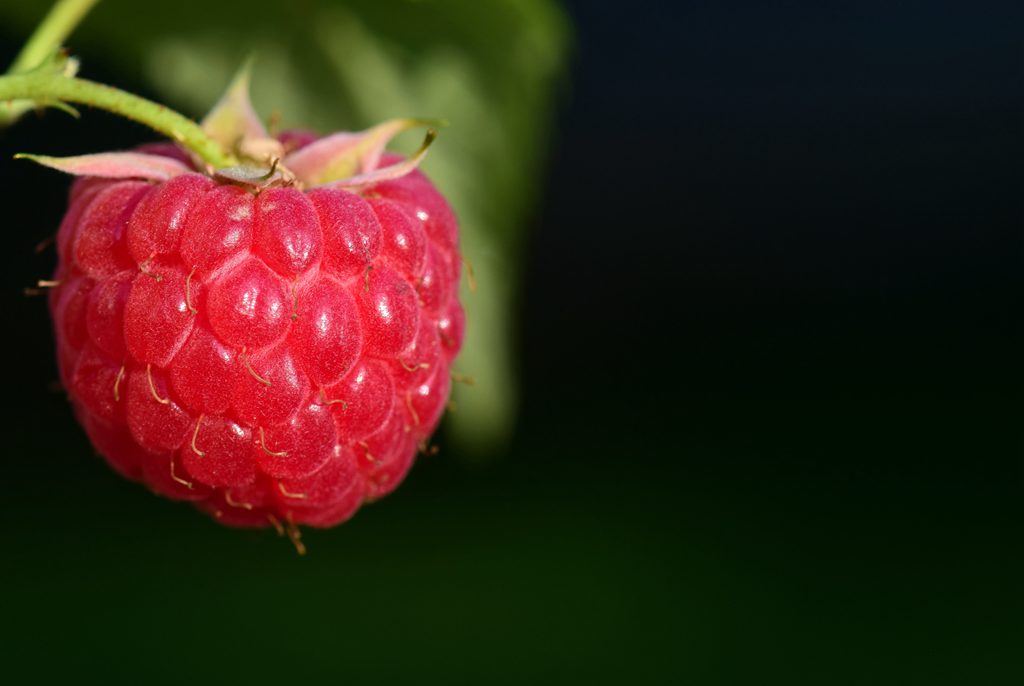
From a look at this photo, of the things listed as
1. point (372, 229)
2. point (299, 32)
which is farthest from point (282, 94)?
point (372, 229)

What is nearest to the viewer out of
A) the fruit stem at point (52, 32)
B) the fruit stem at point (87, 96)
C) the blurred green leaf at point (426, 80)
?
the fruit stem at point (87, 96)

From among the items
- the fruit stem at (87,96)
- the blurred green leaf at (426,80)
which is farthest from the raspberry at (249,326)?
the blurred green leaf at (426,80)

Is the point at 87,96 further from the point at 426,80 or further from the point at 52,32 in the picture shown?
the point at 426,80

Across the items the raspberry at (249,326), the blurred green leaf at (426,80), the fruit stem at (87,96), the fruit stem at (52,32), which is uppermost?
the blurred green leaf at (426,80)

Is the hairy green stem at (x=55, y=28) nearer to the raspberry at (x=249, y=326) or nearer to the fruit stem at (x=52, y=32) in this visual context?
the fruit stem at (x=52, y=32)

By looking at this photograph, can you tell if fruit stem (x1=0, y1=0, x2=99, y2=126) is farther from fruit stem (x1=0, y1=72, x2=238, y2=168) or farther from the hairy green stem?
fruit stem (x1=0, y1=72, x2=238, y2=168)
